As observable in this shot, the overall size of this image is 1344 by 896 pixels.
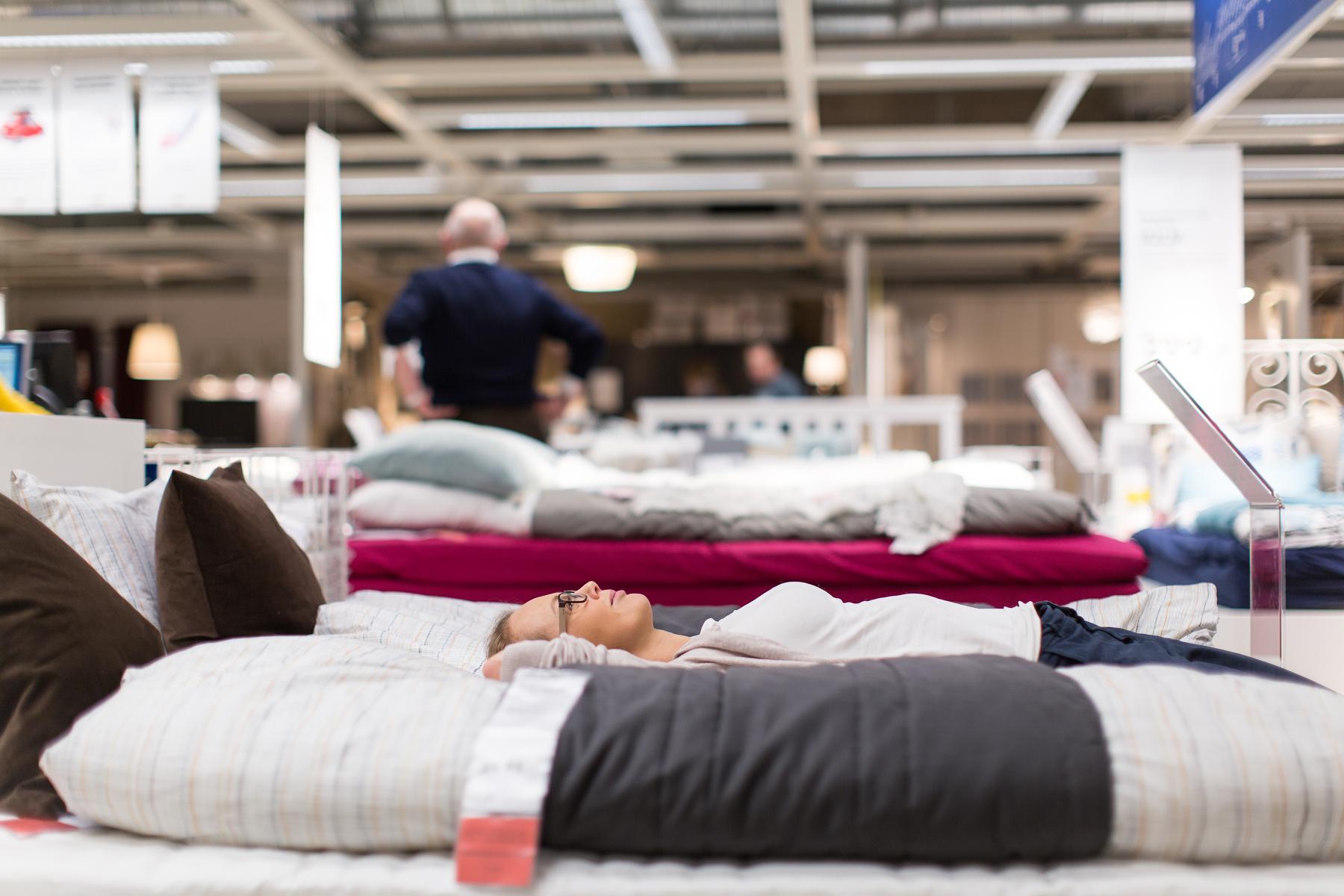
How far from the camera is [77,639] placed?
150 centimetres

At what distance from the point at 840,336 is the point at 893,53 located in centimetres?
613

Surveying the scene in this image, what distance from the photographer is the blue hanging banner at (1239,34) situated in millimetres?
2766

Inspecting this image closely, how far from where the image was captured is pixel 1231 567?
3.08 m

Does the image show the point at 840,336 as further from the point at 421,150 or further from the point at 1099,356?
the point at 421,150

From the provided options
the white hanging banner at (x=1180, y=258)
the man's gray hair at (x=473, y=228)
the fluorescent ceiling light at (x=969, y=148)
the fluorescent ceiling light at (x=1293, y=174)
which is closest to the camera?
the fluorescent ceiling light at (x=1293, y=174)

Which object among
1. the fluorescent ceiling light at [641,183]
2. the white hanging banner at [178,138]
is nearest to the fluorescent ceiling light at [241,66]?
the white hanging banner at [178,138]

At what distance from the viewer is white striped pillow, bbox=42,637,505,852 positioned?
1.25 metres

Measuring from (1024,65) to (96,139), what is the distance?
14.2 feet

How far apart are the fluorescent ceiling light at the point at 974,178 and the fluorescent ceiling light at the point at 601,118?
5.12 feet

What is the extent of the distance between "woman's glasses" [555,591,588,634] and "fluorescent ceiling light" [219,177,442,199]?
6214mm

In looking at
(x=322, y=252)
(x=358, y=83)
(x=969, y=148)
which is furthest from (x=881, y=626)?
(x=969, y=148)

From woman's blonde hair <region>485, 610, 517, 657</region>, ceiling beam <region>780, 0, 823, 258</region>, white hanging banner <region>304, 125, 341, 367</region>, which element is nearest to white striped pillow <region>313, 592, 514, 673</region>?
woman's blonde hair <region>485, 610, 517, 657</region>

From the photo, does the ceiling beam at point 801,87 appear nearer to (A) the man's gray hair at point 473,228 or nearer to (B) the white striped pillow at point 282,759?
(A) the man's gray hair at point 473,228

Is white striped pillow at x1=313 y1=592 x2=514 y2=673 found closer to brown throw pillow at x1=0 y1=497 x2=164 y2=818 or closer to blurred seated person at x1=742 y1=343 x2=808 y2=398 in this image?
brown throw pillow at x1=0 y1=497 x2=164 y2=818
